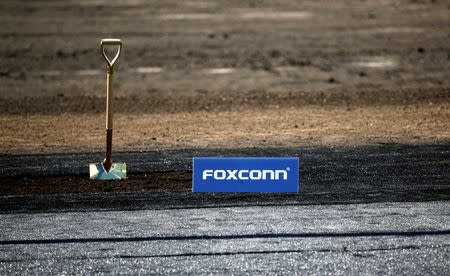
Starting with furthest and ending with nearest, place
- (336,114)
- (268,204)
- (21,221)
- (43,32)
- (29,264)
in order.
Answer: (43,32) → (336,114) → (268,204) → (21,221) → (29,264)

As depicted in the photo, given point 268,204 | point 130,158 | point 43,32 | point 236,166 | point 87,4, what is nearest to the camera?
point 268,204

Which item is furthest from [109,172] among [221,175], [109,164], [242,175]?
[242,175]

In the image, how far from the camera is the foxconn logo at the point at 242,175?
847cm

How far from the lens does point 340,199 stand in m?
8.14

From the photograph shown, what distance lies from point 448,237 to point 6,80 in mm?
17944

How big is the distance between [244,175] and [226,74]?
1420 centimetres

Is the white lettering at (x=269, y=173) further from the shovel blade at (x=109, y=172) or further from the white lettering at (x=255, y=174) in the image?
the shovel blade at (x=109, y=172)

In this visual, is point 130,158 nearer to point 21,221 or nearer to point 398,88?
point 21,221

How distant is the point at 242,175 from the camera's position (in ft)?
27.9

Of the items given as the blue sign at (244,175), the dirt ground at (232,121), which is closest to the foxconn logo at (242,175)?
the blue sign at (244,175)

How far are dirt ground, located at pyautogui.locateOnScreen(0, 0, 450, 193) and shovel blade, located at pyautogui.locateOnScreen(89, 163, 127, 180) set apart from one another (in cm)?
63

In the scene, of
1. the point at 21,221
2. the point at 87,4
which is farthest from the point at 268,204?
the point at 87,4

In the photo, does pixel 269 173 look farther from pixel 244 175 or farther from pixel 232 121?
pixel 232 121

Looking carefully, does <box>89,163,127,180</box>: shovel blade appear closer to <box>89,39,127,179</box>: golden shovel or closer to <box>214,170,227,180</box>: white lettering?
<box>89,39,127,179</box>: golden shovel
